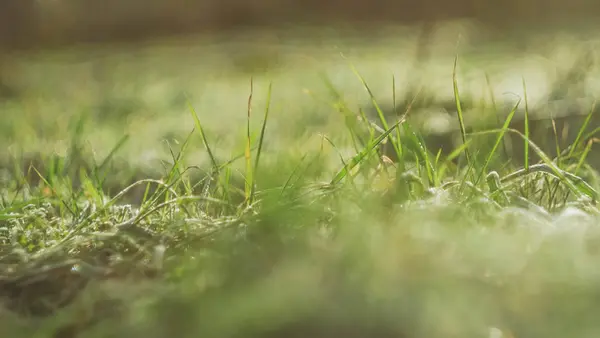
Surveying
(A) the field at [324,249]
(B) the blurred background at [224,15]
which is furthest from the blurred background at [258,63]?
(A) the field at [324,249]

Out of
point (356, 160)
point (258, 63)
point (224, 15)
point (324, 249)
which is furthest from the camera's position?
point (224, 15)

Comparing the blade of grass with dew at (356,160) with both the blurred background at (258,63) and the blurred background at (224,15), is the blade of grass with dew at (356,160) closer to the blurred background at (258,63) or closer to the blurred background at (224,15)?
the blurred background at (258,63)

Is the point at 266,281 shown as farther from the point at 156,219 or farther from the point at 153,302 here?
the point at 156,219

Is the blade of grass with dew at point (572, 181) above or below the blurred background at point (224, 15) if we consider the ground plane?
above

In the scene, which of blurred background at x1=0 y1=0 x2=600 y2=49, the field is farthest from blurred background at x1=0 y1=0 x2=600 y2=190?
the field

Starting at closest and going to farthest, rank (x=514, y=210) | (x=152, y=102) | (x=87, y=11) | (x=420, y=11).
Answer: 1. (x=514, y=210)
2. (x=152, y=102)
3. (x=87, y=11)
4. (x=420, y=11)

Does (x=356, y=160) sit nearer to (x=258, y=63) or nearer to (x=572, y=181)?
(x=572, y=181)

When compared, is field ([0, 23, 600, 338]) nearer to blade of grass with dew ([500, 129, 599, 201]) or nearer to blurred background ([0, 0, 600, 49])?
blade of grass with dew ([500, 129, 599, 201])

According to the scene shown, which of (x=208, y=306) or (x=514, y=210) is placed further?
(x=514, y=210)

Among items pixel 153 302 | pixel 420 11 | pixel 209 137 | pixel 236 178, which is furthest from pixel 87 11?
pixel 153 302

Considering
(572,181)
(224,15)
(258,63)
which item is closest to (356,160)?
(572,181)

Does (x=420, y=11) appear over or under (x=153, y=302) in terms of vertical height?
under
